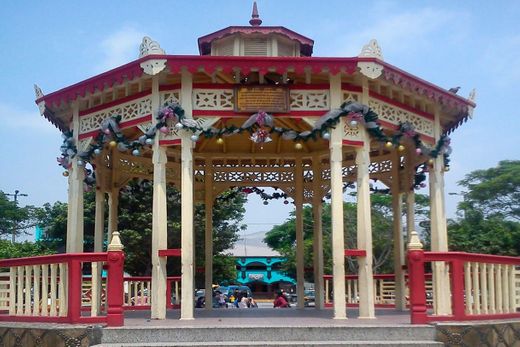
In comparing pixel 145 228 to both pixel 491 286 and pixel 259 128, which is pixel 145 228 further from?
pixel 491 286

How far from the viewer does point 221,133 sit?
12711 mm

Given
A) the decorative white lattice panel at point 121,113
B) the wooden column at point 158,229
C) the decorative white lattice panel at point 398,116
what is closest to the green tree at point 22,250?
the decorative white lattice panel at point 121,113

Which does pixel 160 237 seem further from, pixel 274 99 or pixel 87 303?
pixel 87 303

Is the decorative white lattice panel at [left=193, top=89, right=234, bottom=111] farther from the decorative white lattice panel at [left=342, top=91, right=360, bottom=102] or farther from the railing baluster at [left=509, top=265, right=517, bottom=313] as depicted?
the railing baluster at [left=509, top=265, right=517, bottom=313]

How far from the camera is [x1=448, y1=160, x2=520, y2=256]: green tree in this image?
105 feet

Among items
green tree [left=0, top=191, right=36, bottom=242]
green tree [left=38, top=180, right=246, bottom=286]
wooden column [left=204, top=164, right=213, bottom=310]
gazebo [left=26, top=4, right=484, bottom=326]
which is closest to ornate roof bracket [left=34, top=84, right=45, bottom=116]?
gazebo [left=26, top=4, right=484, bottom=326]

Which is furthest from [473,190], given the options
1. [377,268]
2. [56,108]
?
[56,108]

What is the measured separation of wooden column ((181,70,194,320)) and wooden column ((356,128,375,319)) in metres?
3.25

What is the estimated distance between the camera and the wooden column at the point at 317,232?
17.0 metres

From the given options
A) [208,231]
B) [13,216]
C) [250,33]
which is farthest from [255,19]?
[13,216]

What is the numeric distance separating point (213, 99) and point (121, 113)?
2180mm

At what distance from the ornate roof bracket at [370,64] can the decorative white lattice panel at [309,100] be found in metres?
0.98

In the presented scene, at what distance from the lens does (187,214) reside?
484 inches

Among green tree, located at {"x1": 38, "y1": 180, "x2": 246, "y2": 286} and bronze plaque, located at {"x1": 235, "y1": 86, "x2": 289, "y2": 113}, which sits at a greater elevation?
bronze plaque, located at {"x1": 235, "y1": 86, "x2": 289, "y2": 113}
